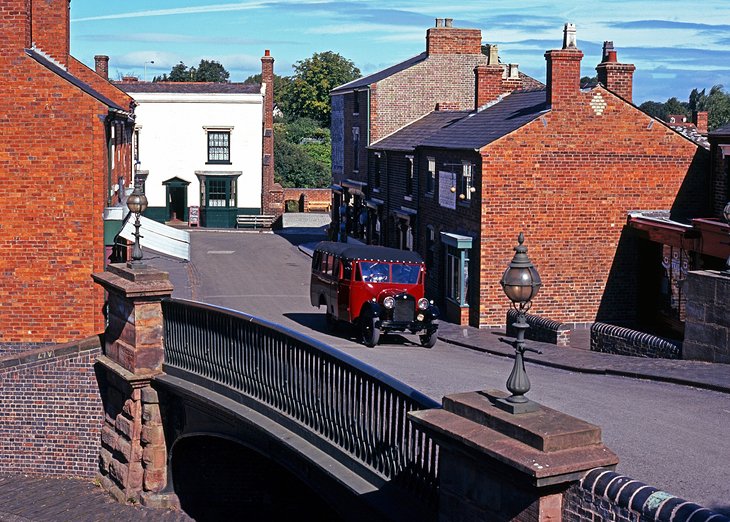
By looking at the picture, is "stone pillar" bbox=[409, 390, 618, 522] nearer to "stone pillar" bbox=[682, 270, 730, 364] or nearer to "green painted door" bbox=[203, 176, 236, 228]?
"stone pillar" bbox=[682, 270, 730, 364]

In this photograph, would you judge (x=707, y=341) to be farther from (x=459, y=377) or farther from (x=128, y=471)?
(x=128, y=471)

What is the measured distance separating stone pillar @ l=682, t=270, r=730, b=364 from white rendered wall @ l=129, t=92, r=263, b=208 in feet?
137

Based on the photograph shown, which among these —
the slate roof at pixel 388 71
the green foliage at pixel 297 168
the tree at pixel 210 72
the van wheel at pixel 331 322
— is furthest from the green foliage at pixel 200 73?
the van wheel at pixel 331 322

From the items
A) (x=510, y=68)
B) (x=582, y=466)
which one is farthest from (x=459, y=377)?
(x=510, y=68)

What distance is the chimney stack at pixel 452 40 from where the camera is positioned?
45.9 m

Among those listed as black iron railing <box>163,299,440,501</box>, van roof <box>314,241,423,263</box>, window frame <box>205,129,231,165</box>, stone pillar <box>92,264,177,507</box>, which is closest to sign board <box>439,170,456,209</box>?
van roof <box>314,241,423,263</box>

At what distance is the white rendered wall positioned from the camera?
5855 cm

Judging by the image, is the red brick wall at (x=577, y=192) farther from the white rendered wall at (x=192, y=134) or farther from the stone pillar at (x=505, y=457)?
the white rendered wall at (x=192, y=134)

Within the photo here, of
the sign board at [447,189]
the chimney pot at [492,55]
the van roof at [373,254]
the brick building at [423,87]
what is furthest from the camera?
the brick building at [423,87]

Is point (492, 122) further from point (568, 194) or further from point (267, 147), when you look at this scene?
point (267, 147)

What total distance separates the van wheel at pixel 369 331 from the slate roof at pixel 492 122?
6966 millimetres

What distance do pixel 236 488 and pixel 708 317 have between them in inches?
347

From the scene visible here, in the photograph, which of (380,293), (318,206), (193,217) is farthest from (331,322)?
(318,206)

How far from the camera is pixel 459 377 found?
18.0m
